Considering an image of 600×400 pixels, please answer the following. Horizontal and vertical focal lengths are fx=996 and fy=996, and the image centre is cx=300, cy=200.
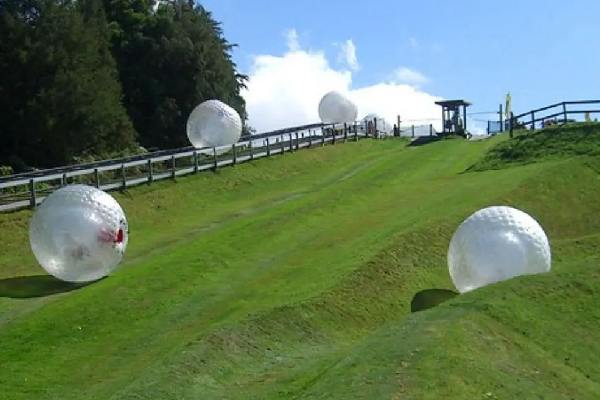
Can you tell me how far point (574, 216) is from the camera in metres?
26.4

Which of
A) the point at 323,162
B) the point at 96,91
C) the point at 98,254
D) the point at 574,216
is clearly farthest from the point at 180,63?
the point at 98,254

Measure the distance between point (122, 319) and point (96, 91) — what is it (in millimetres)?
33769

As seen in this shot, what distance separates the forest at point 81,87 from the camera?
47938 millimetres

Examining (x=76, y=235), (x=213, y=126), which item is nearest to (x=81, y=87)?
(x=213, y=126)

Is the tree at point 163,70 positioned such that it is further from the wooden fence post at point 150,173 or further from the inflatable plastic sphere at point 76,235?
the inflatable plastic sphere at point 76,235

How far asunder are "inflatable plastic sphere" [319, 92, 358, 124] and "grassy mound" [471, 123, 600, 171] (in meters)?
20.6

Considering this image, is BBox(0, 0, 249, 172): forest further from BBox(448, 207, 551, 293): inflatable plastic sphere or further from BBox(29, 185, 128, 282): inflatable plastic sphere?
BBox(448, 207, 551, 293): inflatable plastic sphere

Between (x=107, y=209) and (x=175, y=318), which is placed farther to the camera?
(x=107, y=209)

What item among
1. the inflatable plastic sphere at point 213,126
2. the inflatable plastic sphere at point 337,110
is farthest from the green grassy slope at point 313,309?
the inflatable plastic sphere at point 337,110

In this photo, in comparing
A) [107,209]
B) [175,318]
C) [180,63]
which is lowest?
[175,318]

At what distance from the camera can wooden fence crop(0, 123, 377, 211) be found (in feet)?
91.7

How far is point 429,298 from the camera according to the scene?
1906 cm

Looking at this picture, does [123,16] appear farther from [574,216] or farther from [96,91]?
[574,216]

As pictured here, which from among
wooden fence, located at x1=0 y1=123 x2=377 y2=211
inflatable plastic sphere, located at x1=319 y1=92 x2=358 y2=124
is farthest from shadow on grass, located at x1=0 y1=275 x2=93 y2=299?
inflatable plastic sphere, located at x1=319 y1=92 x2=358 y2=124
